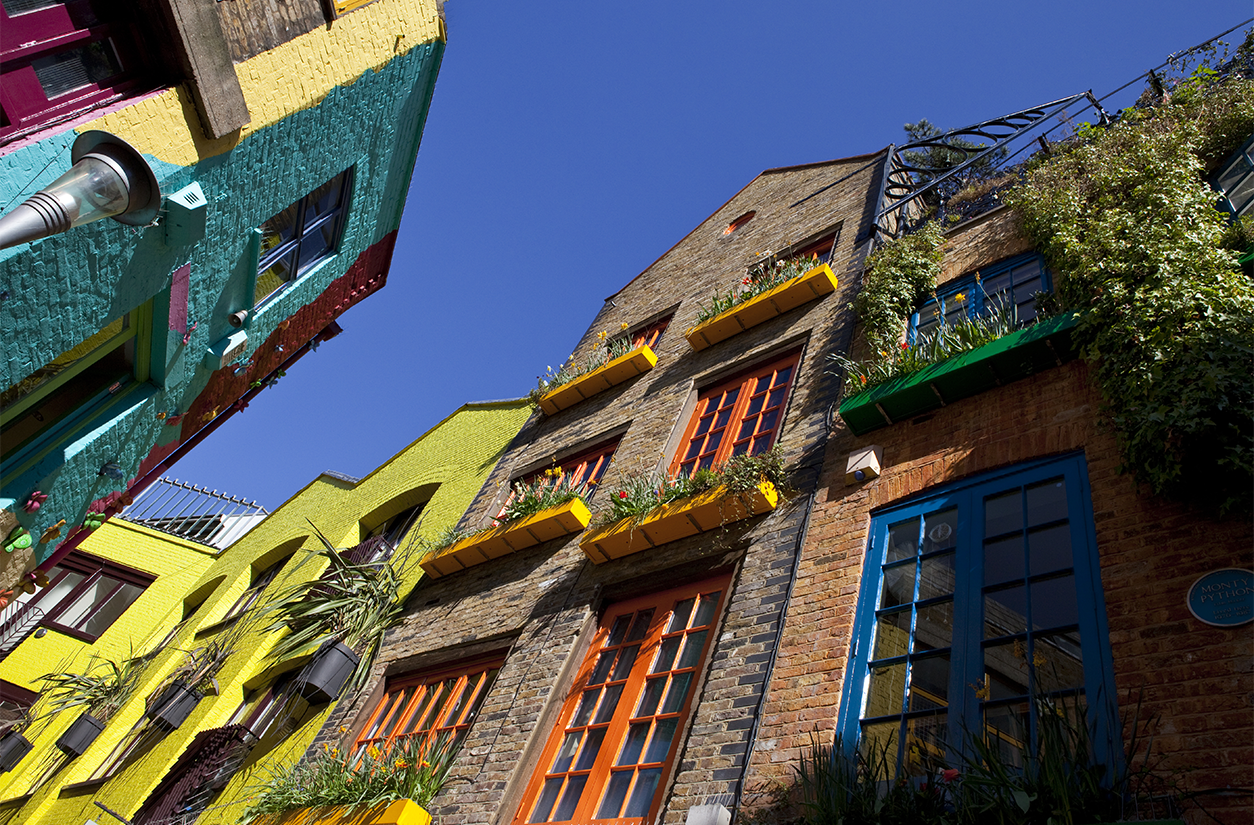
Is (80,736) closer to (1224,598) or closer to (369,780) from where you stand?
(369,780)

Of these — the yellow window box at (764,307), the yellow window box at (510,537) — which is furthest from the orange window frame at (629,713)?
the yellow window box at (764,307)

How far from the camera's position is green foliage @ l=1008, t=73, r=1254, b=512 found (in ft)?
13.8

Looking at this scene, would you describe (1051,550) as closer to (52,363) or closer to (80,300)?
(80,300)

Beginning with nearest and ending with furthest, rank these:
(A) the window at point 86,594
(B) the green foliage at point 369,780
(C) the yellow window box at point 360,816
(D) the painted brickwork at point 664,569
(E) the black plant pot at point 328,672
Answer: (D) the painted brickwork at point 664,569
(C) the yellow window box at point 360,816
(B) the green foliage at point 369,780
(E) the black plant pot at point 328,672
(A) the window at point 86,594

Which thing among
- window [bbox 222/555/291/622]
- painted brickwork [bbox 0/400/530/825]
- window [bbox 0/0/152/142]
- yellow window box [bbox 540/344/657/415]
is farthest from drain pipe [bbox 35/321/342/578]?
window [bbox 0/0/152/142]

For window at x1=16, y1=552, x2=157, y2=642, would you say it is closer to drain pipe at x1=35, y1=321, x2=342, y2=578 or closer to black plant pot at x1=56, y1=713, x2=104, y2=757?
black plant pot at x1=56, y1=713, x2=104, y2=757

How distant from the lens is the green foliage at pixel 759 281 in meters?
10.2

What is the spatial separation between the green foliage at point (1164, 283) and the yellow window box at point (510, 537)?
5.04 metres

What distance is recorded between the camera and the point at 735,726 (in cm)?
521

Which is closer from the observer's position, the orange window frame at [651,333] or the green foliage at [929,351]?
the green foliage at [929,351]

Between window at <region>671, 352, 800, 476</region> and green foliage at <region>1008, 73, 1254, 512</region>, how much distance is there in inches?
111

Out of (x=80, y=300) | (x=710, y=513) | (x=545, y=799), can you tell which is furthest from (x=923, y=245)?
(x=80, y=300)

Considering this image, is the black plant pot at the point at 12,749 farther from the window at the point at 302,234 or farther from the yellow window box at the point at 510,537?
the window at the point at 302,234

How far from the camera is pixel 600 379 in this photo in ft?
37.4
